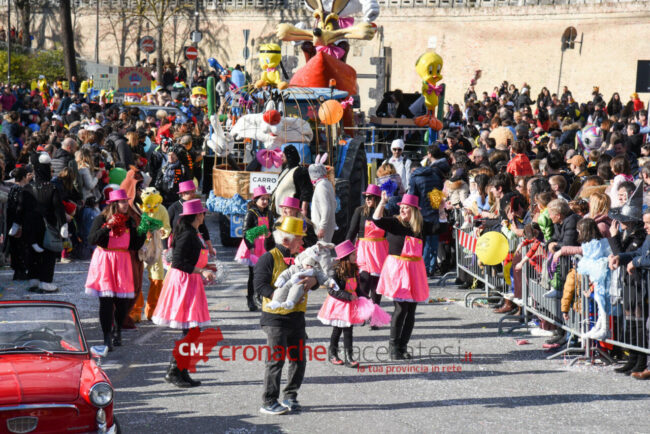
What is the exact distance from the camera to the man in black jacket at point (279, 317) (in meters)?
7.34

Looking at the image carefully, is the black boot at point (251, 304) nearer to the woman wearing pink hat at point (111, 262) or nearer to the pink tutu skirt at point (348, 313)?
the woman wearing pink hat at point (111, 262)

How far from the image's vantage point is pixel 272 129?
1340 cm

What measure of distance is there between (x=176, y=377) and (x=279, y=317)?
56.9 inches

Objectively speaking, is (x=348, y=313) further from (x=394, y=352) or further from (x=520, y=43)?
(x=520, y=43)

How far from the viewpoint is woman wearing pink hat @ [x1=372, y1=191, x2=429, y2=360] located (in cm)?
910

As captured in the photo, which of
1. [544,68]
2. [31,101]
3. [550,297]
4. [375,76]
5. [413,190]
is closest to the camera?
[550,297]

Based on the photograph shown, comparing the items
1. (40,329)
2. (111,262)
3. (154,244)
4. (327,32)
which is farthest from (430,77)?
(40,329)

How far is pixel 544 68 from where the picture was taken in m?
43.1

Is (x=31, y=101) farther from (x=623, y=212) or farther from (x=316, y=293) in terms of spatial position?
(x=623, y=212)

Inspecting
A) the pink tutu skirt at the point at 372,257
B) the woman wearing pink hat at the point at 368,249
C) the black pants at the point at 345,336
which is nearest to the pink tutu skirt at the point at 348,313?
the black pants at the point at 345,336

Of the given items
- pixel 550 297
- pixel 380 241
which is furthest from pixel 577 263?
pixel 380 241

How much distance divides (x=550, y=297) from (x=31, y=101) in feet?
60.7

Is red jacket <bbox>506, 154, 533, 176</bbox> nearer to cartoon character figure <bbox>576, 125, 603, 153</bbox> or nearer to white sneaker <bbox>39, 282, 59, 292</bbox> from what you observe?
cartoon character figure <bbox>576, 125, 603, 153</bbox>

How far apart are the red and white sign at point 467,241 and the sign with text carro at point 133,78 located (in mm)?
17247
